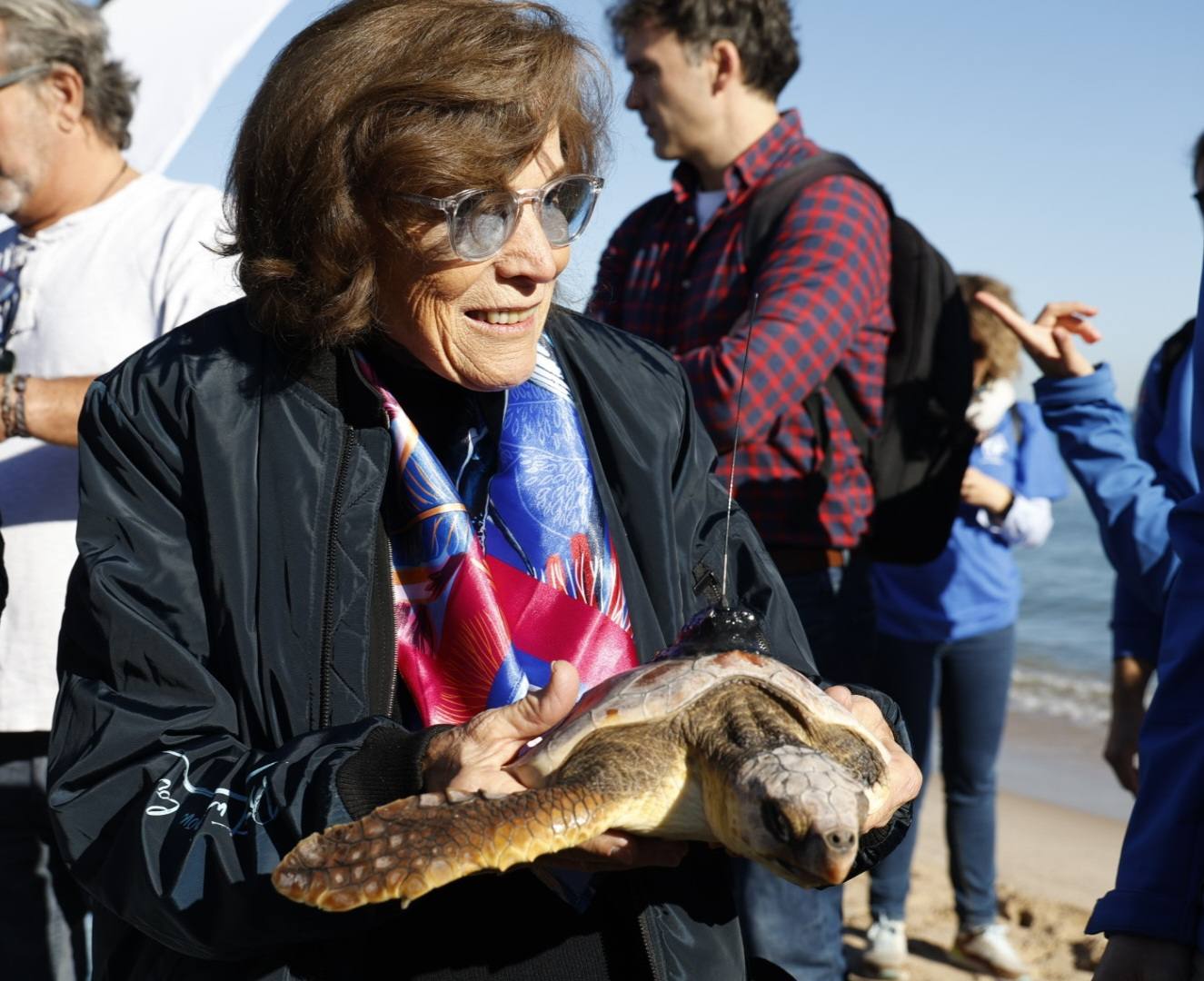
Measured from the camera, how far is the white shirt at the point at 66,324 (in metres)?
2.61

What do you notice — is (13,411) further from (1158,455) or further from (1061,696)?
(1061,696)

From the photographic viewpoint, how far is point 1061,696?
1252 cm

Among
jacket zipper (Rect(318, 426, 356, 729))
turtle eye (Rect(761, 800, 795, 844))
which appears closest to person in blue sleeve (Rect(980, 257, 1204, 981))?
turtle eye (Rect(761, 800, 795, 844))

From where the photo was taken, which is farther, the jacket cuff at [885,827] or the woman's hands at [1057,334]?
the woman's hands at [1057,334]

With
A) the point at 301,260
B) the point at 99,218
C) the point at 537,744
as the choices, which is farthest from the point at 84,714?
the point at 99,218

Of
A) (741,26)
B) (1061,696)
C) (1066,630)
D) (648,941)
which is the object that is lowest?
(1066,630)

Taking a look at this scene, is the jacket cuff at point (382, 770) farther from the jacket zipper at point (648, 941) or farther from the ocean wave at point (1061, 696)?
the ocean wave at point (1061, 696)

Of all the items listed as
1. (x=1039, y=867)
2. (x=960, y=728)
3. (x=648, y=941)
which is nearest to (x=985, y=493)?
(x=960, y=728)

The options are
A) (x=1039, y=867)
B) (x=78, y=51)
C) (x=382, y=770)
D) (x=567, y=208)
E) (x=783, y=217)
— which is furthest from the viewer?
(x=1039, y=867)

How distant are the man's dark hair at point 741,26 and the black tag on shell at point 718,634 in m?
2.15

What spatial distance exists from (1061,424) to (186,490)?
2.41m

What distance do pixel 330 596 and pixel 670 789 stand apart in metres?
0.52

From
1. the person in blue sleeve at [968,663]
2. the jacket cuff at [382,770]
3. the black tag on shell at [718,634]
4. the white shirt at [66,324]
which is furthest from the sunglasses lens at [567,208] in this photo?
the person in blue sleeve at [968,663]

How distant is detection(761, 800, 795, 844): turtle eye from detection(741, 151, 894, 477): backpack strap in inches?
67.5
